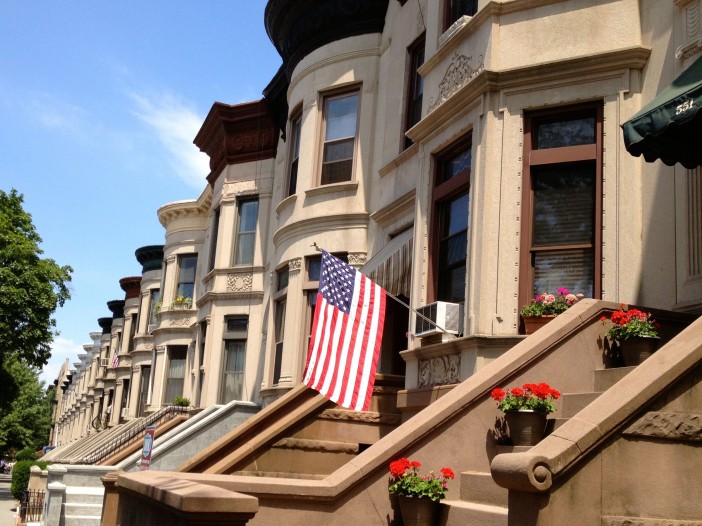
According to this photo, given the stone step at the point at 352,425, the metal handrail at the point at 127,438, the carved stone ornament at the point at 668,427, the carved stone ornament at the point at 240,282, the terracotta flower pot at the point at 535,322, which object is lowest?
the metal handrail at the point at 127,438

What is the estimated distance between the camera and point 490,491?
23.2ft

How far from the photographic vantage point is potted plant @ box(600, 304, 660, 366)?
785 cm

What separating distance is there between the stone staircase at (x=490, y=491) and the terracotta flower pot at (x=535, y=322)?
1185 mm

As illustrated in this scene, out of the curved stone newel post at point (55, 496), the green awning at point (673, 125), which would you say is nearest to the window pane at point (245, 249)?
the curved stone newel post at point (55, 496)

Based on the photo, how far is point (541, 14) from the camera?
34.9 feet

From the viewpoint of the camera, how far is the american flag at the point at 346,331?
10.5 meters

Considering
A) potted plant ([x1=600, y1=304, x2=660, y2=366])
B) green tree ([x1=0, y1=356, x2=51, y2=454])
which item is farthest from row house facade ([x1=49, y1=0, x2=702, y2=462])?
green tree ([x1=0, y1=356, x2=51, y2=454])

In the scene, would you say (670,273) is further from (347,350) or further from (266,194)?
(266,194)

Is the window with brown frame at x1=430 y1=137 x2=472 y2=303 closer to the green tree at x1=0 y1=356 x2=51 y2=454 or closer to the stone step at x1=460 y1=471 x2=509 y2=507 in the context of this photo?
the stone step at x1=460 y1=471 x2=509 y2=507

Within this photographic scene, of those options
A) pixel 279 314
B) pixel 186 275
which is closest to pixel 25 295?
pixel 186 275

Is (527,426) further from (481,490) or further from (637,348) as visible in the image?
(637,348)

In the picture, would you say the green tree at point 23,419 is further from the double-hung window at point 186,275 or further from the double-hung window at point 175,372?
the double-hung window at point 175,372

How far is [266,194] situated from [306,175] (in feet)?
19.3

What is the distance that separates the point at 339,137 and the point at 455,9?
5.14m
